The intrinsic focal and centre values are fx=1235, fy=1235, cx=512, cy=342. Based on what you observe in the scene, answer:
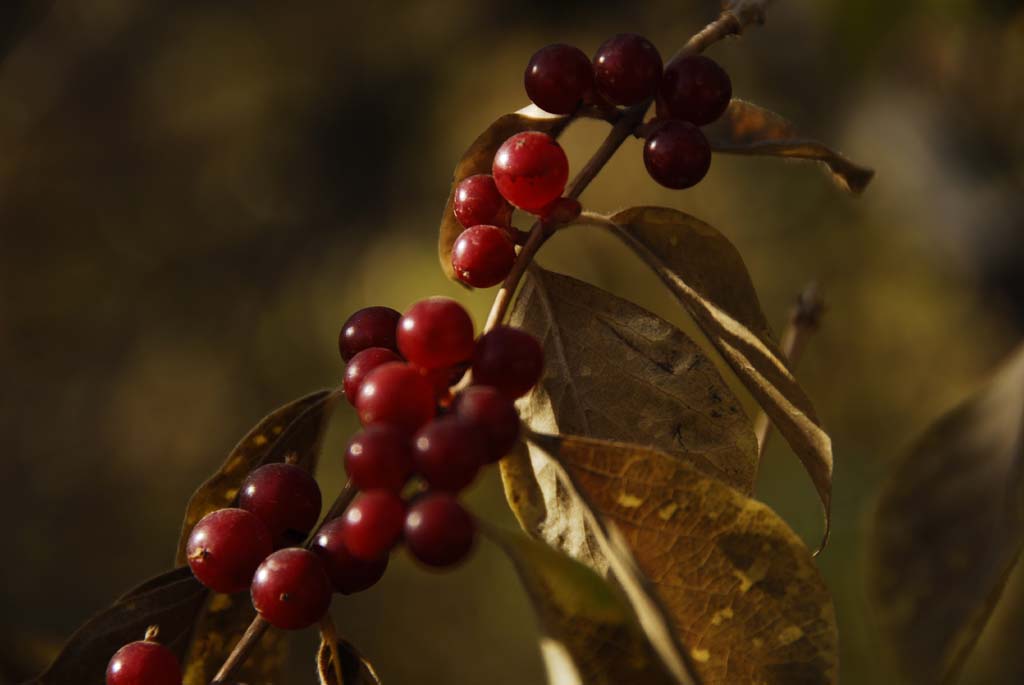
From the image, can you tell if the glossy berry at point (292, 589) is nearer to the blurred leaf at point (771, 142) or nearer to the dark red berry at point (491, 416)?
the dark red berry at point (491, 416)

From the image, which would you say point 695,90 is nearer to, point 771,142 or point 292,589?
point 771,142

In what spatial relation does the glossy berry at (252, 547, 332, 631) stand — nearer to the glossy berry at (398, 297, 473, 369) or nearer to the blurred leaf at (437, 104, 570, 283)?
the glossy berry at (398, 297, 473, 369)

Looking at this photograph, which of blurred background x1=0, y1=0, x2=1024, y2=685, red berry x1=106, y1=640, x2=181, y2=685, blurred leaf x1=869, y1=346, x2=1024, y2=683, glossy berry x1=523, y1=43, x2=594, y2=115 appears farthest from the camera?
blurred background x1=0, y1=0, x2=1024, y2=685

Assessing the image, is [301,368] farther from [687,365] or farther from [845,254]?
[687,365]

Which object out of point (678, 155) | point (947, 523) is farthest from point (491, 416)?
point (947, 523)

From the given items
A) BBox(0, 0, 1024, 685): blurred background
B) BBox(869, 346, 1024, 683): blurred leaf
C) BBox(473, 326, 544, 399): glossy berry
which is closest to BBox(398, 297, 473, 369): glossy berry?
BBox(473, 326, 544, 399): glossy berry

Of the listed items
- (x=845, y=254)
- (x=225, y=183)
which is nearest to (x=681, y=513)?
(x=845, y=254)
